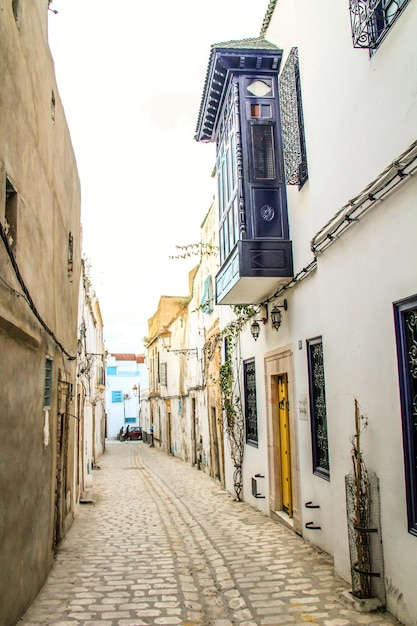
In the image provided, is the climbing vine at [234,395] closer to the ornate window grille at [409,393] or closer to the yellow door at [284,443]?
the yellow door at [284,443]

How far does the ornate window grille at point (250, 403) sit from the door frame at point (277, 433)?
118cm

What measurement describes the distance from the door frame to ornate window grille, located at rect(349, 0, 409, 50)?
422 cm

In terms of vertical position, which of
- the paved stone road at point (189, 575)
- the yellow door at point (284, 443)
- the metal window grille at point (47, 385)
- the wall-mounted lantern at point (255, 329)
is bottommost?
the paved stone road at point (189, 575)

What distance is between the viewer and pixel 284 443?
8852 mm

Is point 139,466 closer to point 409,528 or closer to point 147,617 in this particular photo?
point 147,617

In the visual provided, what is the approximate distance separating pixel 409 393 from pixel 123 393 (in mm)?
52816

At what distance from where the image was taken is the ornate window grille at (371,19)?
4.61 m

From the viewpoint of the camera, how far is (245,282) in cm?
829

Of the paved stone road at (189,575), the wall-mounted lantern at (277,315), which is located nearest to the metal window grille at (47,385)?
the paved stone road at (189,575)

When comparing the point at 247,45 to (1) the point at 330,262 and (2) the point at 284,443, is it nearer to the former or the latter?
(1) the point at 330,262

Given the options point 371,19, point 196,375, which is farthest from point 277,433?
point 196,375

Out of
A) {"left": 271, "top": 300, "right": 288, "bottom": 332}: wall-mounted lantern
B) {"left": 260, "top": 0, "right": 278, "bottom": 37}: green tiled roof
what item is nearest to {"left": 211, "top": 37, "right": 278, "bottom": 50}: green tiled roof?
{"left": 260, "top": 0, "right": 278, "bottom": 37}: green tiled roof

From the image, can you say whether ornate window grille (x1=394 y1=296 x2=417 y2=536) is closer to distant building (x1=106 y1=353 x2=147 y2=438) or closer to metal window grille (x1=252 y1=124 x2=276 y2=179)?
metal window grille (x1=252 y1=124 x2=276 y2=179)

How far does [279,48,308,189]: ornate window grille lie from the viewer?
24.5 ft
